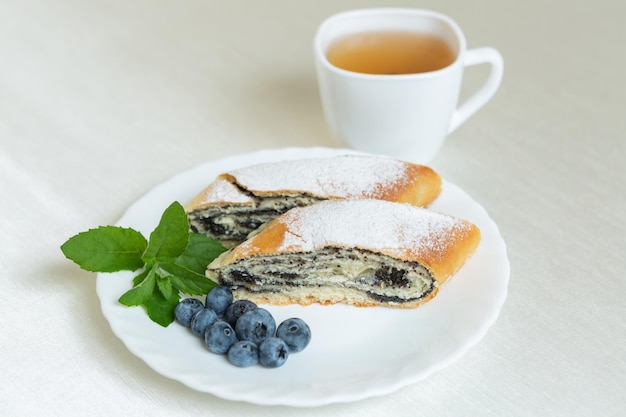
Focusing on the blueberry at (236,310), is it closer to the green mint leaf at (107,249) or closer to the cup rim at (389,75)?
the green mint leaf at (107,249)

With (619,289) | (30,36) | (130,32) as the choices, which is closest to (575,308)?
(619,289)

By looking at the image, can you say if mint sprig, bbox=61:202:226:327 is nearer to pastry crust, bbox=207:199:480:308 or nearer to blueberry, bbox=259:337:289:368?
pastry crust, bbox=207:199:480:308

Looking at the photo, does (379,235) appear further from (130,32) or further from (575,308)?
(130,32)

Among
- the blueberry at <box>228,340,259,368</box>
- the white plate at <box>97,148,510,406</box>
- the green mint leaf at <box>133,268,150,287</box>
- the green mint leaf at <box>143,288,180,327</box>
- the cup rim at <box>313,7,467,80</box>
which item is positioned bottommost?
the white plate at <box>97,148,510,406</box>

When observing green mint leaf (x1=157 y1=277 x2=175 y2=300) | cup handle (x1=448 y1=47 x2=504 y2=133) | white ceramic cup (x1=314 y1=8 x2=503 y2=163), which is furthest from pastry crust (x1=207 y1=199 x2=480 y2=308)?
cup handle (x1=448 y1=47 x2=504 y2=133)

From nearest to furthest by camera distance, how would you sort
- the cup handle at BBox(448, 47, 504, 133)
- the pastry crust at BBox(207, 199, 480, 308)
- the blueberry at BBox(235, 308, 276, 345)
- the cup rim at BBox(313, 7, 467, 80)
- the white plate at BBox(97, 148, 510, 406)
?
the white plate at BBox(97, 148, 510, 406), the blueberry at BBox(235, 308, 276, 345), the pastry crust at BBox(207, 199, 480, 308), the cup rim at BBox(313, 7, 467, 80), the cup handle at BBox(448, 47, 504, 133)

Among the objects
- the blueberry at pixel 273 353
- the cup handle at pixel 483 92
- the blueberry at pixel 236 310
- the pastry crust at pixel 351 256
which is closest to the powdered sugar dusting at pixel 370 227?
the pastry crust at pixel 351 256

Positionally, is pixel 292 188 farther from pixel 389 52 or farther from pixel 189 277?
pixel 389 52
